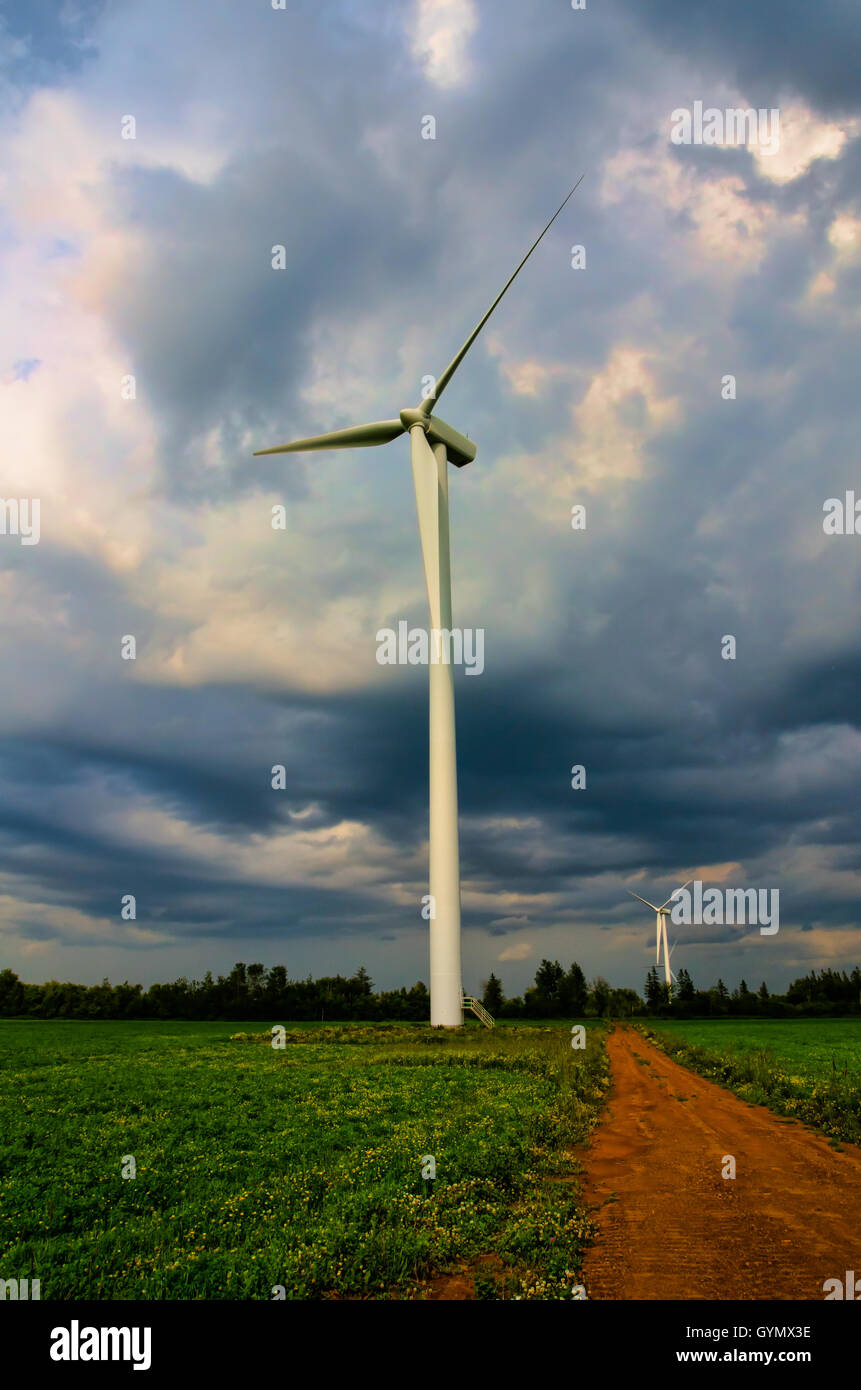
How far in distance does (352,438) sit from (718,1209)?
199ft

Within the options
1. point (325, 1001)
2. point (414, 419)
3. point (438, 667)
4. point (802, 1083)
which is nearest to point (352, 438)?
point (414, 419)

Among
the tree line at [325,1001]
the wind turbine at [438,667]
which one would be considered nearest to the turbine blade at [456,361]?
the wind turbine at [438,667]

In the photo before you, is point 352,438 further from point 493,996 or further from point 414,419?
point 493,996

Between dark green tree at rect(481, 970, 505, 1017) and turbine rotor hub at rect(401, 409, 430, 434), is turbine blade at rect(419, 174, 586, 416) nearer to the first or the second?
turbine rotor hub at rect(401, 409, 430, 434)

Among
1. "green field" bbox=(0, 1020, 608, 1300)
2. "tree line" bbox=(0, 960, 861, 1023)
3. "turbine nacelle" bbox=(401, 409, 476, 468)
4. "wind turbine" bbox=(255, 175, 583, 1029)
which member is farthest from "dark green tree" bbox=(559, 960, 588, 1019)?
"green field" bbox=(0, 1020, 608, 1300)

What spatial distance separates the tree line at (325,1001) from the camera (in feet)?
440

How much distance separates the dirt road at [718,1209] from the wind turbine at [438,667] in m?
31.8

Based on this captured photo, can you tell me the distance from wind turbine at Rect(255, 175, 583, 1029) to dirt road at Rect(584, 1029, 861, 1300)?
31801mm

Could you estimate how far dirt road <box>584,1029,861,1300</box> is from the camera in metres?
10.4

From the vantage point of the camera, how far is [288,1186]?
1458 cm

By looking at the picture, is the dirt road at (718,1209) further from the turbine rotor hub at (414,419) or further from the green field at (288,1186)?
the turbine rotor hub at (414,419)
